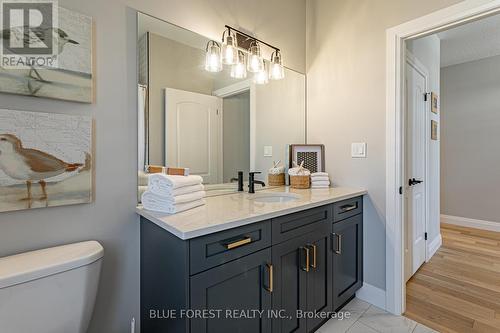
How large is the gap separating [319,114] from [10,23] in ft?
6.72

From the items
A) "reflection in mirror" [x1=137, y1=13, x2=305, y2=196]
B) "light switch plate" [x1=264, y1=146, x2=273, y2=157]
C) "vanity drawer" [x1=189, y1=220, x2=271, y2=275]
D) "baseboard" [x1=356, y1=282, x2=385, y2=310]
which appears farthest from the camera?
"light switch plate" [x1=264, y1=146, x2=273, y2=157]

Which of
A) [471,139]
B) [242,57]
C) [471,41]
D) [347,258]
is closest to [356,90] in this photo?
[242,57]

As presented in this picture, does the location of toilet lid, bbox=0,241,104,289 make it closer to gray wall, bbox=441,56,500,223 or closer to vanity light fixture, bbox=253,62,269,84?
vanity light fixture, bbox=253,62,269,84

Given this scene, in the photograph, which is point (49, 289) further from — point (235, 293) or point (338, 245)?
point (338, 245)

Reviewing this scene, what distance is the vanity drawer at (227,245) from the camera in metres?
0.99

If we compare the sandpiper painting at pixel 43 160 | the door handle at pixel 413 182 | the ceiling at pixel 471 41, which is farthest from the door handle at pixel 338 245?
the ceiling at pixel 471 41

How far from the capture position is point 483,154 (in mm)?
3658

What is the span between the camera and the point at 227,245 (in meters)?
1.08

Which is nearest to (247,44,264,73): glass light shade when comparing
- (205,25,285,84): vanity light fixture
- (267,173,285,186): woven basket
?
(205,25,285,84): vanity light fixture

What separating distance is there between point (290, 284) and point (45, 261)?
112 cm

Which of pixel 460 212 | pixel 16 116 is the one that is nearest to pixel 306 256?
pixel 16 116

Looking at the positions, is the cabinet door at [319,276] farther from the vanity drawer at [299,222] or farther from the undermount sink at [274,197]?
the undermount sink at [274,197]

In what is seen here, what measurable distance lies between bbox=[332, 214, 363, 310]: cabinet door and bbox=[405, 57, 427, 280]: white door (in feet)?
1.95

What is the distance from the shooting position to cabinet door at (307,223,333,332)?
149cm
